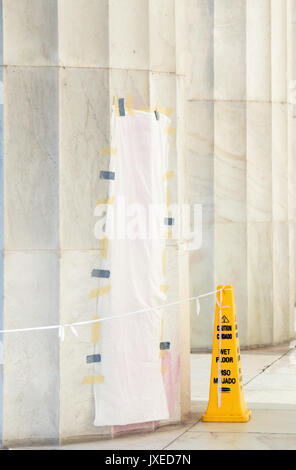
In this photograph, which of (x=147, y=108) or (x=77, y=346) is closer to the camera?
(x=77, y=346)

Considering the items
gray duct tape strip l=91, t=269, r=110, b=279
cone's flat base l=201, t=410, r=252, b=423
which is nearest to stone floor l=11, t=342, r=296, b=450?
cone's flat base l=201, t=410, r=252, b=423

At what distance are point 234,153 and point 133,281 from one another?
5.88 m

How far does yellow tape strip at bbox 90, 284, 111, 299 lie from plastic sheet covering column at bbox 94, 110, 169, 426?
40mm

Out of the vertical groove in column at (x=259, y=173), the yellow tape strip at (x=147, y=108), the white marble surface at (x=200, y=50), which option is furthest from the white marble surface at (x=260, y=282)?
the yellow tape strip at (x=147, y=108)

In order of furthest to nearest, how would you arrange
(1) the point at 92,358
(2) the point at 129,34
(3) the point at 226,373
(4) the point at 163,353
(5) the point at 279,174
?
(5) the point at 279,174 → (3) the point at 226,373 → (4) the point at 163,353 → (2) the point at 129,34 → (1) the point at 92,358

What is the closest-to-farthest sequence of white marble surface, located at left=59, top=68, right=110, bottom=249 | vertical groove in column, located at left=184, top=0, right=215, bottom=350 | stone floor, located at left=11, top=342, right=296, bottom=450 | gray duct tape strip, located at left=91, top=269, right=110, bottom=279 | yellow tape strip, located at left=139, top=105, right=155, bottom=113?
stone floor, located at left=11, top=342, right=296, bottom=450
white marble surface, located at left=59, top=68, right=110, bottom=249
gray duct tape strip, located at left=91, top=269, right=110, bottom=279
yellow tape strip, located at left=139, top=105, right=155, bottom=113
vertical groove in column, located at left=184, top=0, right=215, bottom=350

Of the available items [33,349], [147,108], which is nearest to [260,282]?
[147,108]

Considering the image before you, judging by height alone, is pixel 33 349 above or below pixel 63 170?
below

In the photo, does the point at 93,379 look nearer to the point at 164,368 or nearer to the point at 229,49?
the point at 164,368

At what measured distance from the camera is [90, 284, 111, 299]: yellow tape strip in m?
9.38

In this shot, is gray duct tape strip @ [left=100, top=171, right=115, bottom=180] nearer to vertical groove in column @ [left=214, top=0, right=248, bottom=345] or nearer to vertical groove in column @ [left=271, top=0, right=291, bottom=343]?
vertical groove in column @ [left=214, top=0, right=248, bottom=345]

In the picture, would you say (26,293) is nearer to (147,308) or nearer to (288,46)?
(147,308)

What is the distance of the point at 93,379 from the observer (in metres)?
9.34

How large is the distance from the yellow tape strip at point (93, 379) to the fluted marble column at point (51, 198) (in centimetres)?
5
